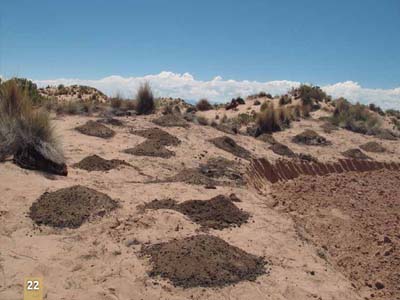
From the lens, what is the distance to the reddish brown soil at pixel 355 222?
21.1ft

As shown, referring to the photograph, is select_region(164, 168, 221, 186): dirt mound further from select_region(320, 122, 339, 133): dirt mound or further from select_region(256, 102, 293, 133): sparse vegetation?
select_region(320, 122, 339, 133): dirt mound

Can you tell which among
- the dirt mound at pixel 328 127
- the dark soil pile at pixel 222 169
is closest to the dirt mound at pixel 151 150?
the dark soil pile at pixel 222 169

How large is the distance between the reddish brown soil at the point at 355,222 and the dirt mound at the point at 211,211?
1.39 meters

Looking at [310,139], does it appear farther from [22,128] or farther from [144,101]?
Answer: [22,128]

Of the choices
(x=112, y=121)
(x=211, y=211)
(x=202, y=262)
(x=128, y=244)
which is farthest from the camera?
(x=112, y=121)

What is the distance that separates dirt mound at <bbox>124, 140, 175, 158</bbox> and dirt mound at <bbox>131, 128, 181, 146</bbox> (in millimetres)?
393

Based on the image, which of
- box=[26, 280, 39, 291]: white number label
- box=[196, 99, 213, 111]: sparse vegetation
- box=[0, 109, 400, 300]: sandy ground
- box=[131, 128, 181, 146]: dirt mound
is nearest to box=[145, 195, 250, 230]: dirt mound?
box=[0, 109, 400, 300]: sandy ground

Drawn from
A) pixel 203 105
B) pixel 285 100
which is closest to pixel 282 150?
pixel 203 105

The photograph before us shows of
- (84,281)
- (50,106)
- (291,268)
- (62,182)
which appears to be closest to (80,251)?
(84,281)

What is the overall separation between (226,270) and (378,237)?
3.74 metres

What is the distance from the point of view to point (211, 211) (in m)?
7.20

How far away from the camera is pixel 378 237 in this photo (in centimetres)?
770

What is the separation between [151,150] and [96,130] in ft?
7.08

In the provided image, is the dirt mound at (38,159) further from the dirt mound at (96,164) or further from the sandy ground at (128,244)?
the dirt mound at (96,164)
